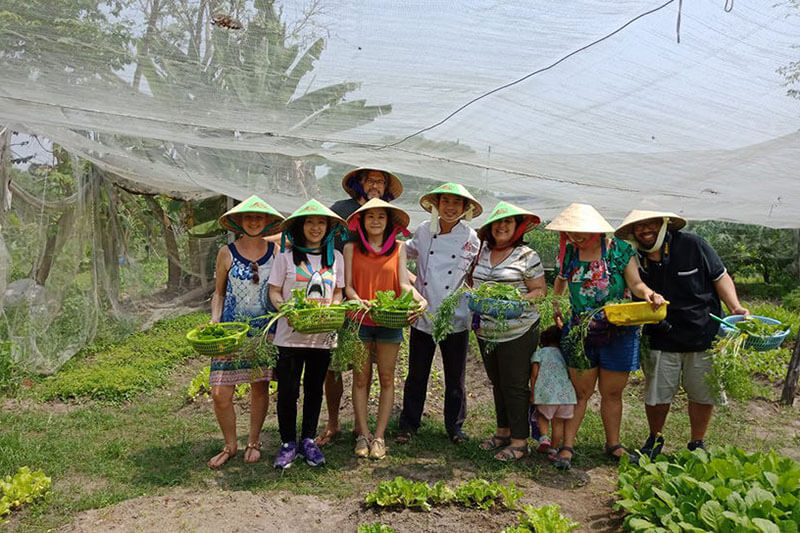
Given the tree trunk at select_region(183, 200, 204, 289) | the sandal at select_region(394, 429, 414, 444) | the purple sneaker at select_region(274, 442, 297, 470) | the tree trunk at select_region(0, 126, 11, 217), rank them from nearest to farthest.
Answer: the purple sneaker at select_region(274, 442, 297, 470), the sandal at select_region(394, 429, 414, 444), the tree trunk at select_region(0, 126, 11, 217), the tree trunk at select_region(183, 200, 204, 289)

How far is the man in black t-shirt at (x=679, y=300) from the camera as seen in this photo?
383cm

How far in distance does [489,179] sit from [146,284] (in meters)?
5.49

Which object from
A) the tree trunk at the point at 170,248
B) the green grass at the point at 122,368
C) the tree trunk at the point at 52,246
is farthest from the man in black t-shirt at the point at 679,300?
the tree trunk at the point at 170,248

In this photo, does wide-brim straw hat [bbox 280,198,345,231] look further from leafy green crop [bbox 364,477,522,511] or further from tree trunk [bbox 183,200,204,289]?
tree trunk [bbox 183,200,204,289]

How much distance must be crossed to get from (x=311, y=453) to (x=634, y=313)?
235 cm

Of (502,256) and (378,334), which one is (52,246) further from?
(502,256)

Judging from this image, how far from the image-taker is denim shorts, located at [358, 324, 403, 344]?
4.06 m

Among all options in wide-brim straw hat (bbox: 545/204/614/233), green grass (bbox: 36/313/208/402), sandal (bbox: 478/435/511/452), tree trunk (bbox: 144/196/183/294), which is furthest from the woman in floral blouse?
tree trunk (bbox: 144/196/183/294)

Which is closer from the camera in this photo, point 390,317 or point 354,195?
point 390,317

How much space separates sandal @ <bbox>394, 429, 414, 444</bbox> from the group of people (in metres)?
0.23

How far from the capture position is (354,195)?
445 cm

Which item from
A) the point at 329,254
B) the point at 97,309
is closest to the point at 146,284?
the point at 97,309

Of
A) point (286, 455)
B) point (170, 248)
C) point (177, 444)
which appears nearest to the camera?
point (286, 455)

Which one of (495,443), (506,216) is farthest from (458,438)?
(506,216)
